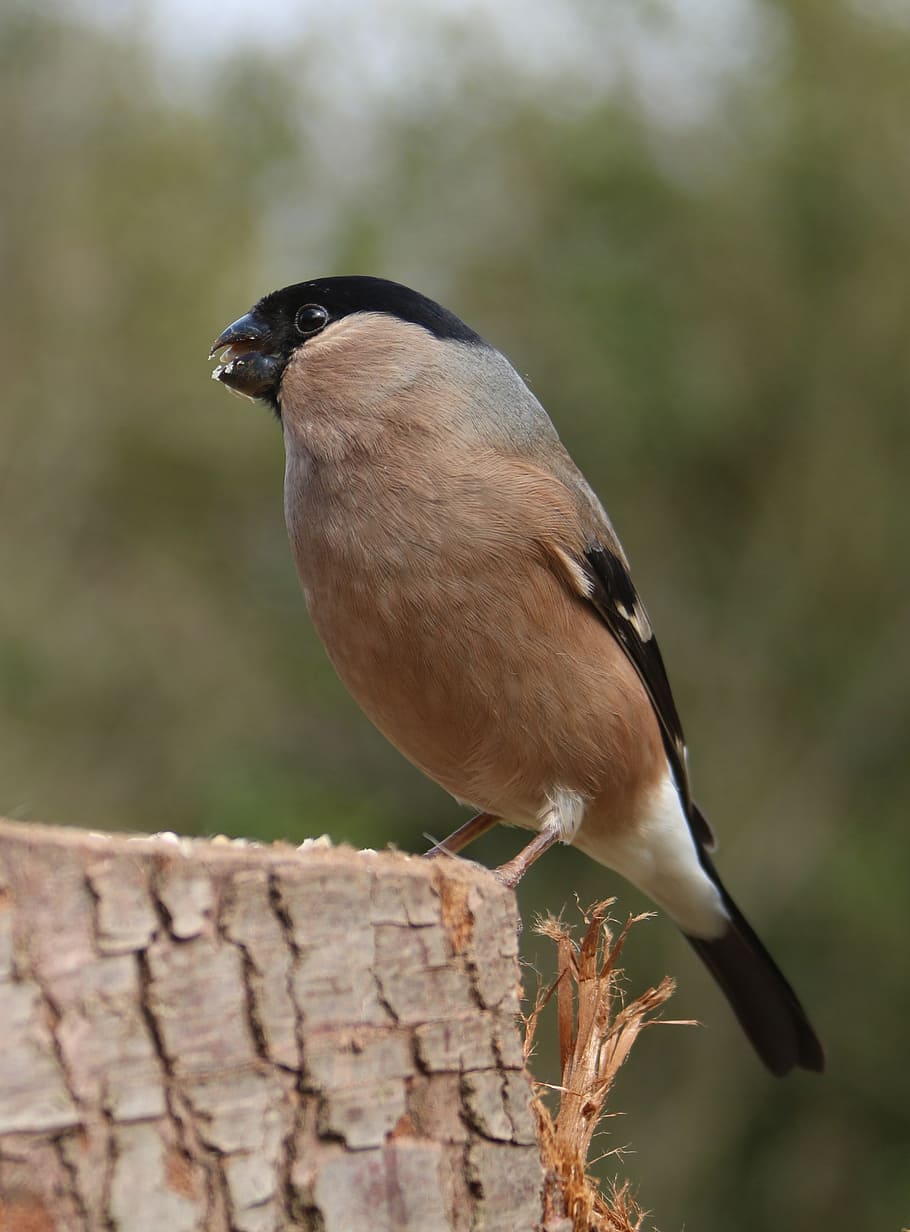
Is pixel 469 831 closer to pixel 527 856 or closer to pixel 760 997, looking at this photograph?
pixel 527 856

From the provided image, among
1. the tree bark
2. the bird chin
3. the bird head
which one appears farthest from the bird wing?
the tree bark

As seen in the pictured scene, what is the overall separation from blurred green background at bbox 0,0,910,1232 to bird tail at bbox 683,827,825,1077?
3.81 meters

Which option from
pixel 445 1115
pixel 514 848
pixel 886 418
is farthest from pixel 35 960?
pixel 886 418

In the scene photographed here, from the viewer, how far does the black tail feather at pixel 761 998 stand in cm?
466

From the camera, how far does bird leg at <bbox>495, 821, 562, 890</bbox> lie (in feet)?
10.6

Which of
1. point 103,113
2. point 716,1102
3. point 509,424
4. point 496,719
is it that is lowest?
point 716,1102

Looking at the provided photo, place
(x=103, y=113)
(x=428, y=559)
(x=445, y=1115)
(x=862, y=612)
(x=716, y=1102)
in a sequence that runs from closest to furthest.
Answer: (x=445, y=1115) → (x=428, y=559) → (x=716, y=1102) → (x=862, y=612) → (x=103, y=113)

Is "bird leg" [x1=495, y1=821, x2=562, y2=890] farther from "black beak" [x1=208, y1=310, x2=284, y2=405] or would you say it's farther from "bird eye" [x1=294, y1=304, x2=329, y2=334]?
"bird eye" [x1=294, y1=304, x2=329, y2=334]

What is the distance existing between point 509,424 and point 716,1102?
7522 mm

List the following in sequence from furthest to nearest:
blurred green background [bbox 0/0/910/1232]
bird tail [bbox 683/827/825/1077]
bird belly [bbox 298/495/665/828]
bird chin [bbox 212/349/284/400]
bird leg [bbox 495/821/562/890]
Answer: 1. blurred green background [bbox 0/0/910/1232]
2. bird tail [bbox 683/827/825/1077]
3. bird chin [bbox 212/349/284/400]
4. bird belly [bbox 298/495/665/828]
5. bird leg [bbox 495/821/562/890]

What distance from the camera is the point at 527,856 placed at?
3451mm

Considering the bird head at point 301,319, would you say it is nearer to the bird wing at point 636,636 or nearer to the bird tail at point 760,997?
the bird wing at point 636,636

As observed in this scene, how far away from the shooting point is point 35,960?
6.43ft

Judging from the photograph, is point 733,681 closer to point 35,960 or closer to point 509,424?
point 509,424
